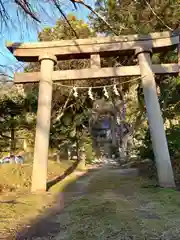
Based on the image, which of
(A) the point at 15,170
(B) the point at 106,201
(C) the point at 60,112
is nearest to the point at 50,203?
(B) the point at 106,201

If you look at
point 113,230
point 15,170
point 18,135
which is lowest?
point 113,230

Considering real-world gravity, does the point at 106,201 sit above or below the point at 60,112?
below

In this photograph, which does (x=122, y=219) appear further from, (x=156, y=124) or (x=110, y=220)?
(x=156, y=124)

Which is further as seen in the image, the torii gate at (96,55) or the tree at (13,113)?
the tree at (13,113)

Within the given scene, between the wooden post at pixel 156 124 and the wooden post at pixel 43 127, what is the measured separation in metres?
2.14

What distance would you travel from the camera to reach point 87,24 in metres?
10.7

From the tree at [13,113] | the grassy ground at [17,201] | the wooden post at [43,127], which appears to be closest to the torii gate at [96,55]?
the wooden post at [43,127]

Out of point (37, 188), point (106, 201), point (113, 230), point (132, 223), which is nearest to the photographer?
point (113, 230)

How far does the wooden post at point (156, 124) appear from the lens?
18.2 feet

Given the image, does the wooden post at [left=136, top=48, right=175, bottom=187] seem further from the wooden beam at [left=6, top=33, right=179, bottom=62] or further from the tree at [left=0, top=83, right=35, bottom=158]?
the tree at [left=0, top=83, right=35, bottom=158]

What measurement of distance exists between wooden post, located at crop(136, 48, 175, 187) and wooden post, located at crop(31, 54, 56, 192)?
7.04 feet

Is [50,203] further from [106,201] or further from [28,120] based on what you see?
[28,120]

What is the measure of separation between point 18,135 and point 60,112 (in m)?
2.12

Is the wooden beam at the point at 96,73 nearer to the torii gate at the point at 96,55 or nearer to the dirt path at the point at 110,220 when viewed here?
the torii gate at the point at 96,55
